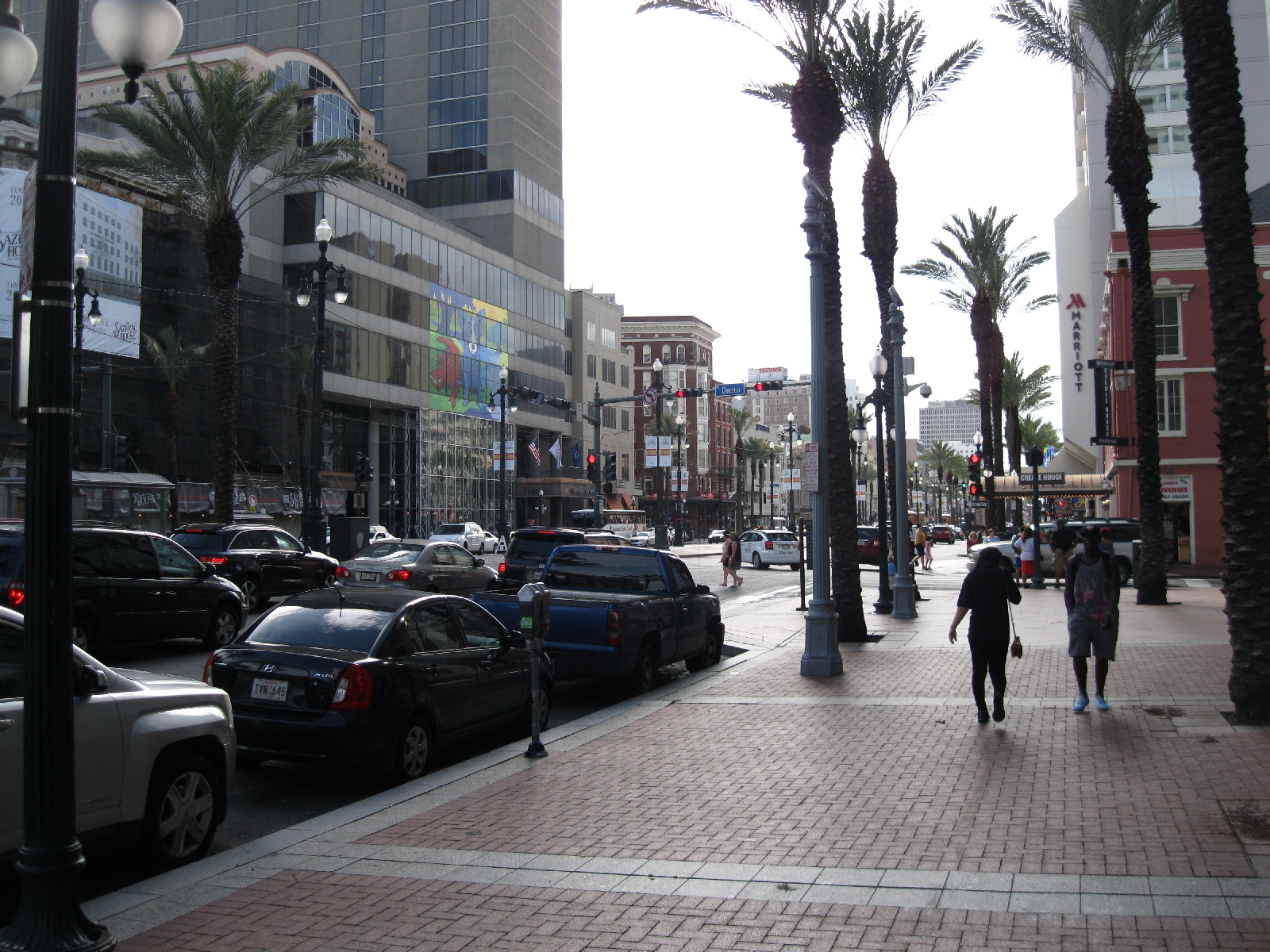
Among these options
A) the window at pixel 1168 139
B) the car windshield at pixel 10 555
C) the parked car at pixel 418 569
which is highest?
the window at pixel 1168 139

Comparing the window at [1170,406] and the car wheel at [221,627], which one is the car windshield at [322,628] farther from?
the window at [1170,406]

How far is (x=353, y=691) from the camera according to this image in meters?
7.85

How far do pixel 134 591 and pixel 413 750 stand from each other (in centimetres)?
736

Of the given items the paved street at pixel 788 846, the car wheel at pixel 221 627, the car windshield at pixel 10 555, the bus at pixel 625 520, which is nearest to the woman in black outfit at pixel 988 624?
the paved street at pixel 788 846

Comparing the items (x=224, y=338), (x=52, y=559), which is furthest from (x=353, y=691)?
(x=224, y=338)

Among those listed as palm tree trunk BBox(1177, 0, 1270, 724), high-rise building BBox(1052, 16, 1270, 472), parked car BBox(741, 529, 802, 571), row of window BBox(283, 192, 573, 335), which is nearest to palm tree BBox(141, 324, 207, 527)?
row of window BBox(283, 192, 573, 335)

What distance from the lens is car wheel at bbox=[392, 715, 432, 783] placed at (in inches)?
324

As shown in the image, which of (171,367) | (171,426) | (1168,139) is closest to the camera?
(171,367)

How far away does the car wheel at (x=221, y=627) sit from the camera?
50.8 ft

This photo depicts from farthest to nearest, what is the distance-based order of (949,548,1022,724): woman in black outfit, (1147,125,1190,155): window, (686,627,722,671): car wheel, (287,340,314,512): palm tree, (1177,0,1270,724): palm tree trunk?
(1147,125,1190,155): window
(287,340,314,512): palm tree
(686,627,722,671): car wheel
(949,548,1022,724): woman in black outfit
(1177,0,1270,724): palm tree trunk

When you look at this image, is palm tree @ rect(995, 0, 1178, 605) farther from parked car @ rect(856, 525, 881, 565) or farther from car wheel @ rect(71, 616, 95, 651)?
car wheel @ rect(71, 616, 95, 651)

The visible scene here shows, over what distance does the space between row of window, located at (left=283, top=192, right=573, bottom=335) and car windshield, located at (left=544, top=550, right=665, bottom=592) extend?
141 ft

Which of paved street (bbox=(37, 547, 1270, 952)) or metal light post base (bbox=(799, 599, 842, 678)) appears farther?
metal light post base (bbox=(799, 599, 842, 678))

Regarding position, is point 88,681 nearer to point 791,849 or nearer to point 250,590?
point 791,849
